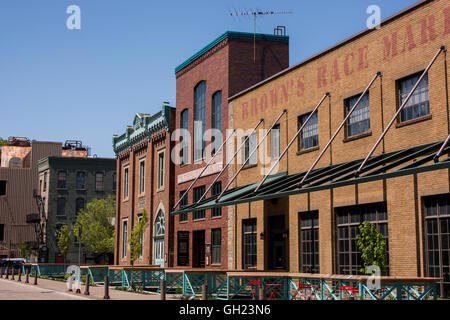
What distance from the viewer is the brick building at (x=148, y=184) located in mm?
43500

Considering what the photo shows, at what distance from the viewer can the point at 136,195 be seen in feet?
168

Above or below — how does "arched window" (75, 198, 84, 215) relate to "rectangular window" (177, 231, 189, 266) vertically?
Result: above

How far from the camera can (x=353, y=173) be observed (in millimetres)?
19516

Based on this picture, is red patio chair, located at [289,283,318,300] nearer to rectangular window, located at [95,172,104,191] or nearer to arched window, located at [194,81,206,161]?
arched window, located at [194,81,206,161]

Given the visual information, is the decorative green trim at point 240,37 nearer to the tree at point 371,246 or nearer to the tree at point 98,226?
the tree at point 371,246

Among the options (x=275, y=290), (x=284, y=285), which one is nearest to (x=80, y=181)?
(x=275, y=290)

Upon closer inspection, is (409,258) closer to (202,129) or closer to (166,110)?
(202,129)

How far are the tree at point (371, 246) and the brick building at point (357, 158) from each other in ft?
1.33

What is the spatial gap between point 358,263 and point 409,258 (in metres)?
2.96

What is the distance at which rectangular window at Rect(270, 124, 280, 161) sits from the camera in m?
30.2

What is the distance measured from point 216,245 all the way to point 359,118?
14.6m

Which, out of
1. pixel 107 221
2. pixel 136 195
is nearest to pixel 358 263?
pixel 136 195

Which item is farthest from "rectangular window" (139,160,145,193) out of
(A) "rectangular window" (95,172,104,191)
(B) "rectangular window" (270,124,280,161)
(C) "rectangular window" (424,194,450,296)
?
(C) "rectangular window" (424,194,450,296)

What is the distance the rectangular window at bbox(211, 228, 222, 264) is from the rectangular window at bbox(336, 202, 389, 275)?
11.9 meters
